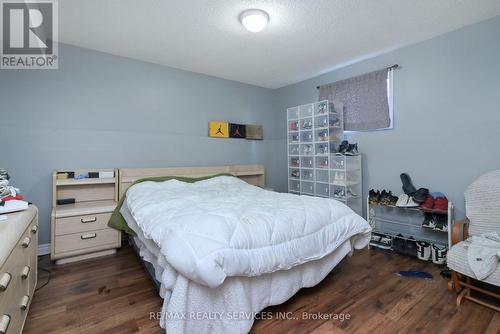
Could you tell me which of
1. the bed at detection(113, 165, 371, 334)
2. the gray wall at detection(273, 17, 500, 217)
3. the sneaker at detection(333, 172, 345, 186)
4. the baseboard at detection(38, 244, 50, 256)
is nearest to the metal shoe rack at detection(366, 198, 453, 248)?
the gray wall at detection(273, 17, 500, 217)

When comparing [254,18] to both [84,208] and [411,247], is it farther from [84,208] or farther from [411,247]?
[411,247]

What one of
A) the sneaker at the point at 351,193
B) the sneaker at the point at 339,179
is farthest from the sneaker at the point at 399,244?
the sneaker at the point at 339,179

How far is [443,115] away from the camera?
8.68 ft

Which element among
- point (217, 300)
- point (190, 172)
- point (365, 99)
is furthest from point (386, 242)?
point (190, 172)

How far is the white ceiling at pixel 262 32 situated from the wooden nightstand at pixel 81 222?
1592mm

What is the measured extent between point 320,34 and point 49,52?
3.07 m

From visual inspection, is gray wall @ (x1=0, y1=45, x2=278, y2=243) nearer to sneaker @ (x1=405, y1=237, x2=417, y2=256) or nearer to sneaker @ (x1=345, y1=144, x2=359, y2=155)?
sneaker @ (x1=345, y1=144, x2=359, y2=155)

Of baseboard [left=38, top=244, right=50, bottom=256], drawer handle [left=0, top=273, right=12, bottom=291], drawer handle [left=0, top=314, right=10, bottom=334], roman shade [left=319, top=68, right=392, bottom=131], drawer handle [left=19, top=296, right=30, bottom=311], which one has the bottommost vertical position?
baseboard [left=38, top=244, right=50, bottom=256]

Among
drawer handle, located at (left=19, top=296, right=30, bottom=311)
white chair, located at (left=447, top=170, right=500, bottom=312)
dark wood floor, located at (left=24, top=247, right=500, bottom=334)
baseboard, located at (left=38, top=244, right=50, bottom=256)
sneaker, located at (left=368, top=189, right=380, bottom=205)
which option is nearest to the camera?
drawer handle, located at (left=19, top=296, right=30, bottom=311)

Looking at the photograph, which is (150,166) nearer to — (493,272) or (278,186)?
(278,186)

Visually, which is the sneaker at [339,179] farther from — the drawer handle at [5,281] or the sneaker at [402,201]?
the drawer handle at [5,281]

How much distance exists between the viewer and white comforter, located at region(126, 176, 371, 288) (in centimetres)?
129

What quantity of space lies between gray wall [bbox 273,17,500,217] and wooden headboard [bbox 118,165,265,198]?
70.5 inches

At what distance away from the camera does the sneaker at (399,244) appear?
271 cm
